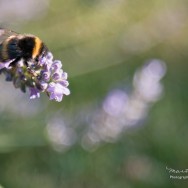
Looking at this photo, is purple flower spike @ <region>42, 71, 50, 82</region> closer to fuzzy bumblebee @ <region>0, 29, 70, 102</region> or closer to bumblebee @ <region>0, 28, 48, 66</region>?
fuzzy bumblebee @ <region>0, 29, 70, 102</region>

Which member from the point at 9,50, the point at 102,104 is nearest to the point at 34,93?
the point at 9,50

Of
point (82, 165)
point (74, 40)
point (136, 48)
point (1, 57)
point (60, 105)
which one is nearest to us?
point (1, 57)

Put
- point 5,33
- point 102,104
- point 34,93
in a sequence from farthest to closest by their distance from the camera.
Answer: point 102,104, point 5,33, point 34,93

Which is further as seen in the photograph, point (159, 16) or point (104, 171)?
point (159, 16)

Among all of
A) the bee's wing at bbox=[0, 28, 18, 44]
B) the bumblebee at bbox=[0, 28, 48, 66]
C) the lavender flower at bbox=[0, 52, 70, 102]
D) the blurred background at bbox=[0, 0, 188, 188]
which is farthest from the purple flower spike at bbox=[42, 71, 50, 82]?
the blurred background at bbox=[0, 0, 188, 188]

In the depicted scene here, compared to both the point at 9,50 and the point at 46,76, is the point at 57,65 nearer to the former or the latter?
the point at 46,76

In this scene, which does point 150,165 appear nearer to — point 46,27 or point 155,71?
point 155,71

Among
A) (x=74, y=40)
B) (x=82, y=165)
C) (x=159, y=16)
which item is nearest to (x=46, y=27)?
(x=74, y=40)
